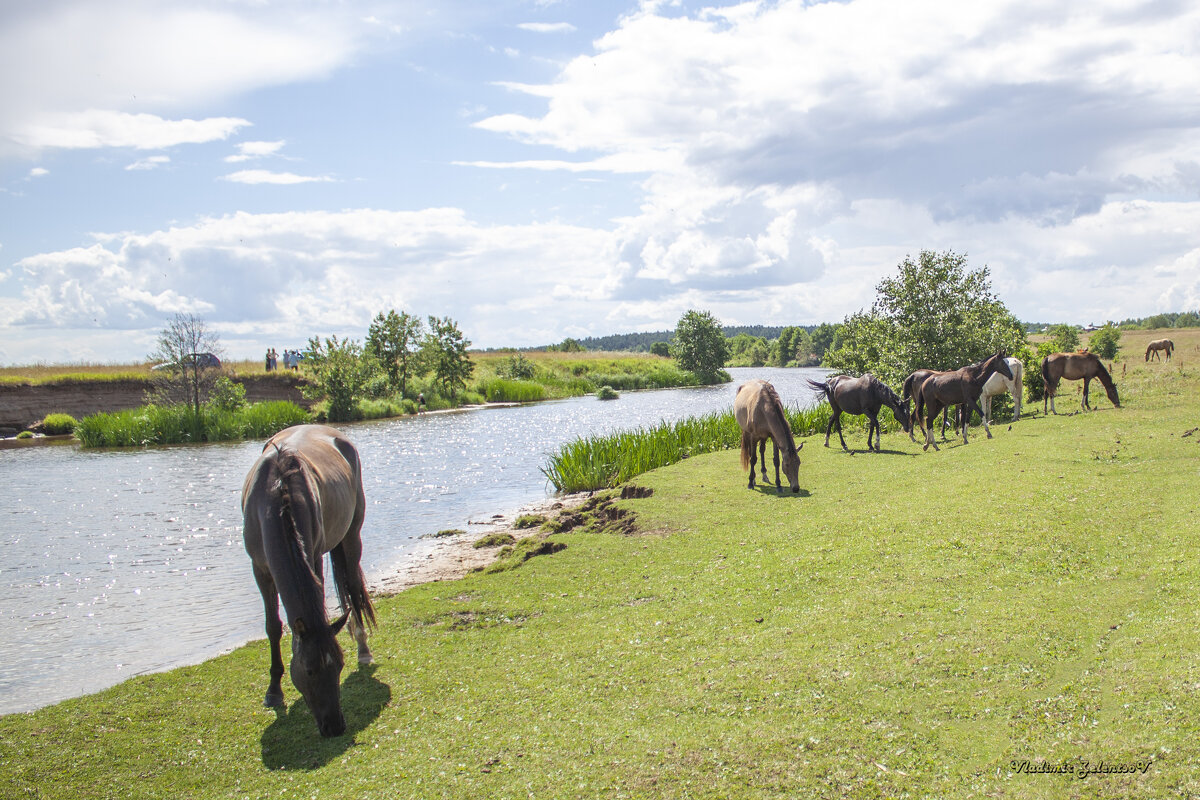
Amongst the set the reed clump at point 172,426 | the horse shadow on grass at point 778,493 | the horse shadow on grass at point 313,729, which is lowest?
the horse shadow on grass at point 313,729

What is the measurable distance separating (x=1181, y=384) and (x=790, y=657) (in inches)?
985

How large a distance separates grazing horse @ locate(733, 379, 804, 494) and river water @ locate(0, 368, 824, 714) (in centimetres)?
696

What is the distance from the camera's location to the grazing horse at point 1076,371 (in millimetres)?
20484

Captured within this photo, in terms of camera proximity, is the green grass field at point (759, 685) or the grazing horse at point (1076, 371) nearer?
the green grass field at point (759, 685)

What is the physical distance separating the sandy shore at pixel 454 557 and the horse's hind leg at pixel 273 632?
170 inches

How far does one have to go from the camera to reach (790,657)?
19.9 feet

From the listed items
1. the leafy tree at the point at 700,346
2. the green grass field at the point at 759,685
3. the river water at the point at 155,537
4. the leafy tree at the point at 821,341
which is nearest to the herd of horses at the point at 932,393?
the green grass field at the point at 759,685

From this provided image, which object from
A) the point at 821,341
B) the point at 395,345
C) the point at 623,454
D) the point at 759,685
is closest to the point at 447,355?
the point at 395,345

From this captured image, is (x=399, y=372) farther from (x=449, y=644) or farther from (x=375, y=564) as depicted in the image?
(x=449, y=644)

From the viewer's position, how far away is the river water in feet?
30.5

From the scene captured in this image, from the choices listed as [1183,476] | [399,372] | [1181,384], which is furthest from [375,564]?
[399,372]

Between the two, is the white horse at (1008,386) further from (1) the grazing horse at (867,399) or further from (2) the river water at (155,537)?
(2) the river water at (155,537)

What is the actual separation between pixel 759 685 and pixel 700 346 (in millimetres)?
83154

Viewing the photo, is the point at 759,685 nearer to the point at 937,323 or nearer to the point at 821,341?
the point at 937,323
